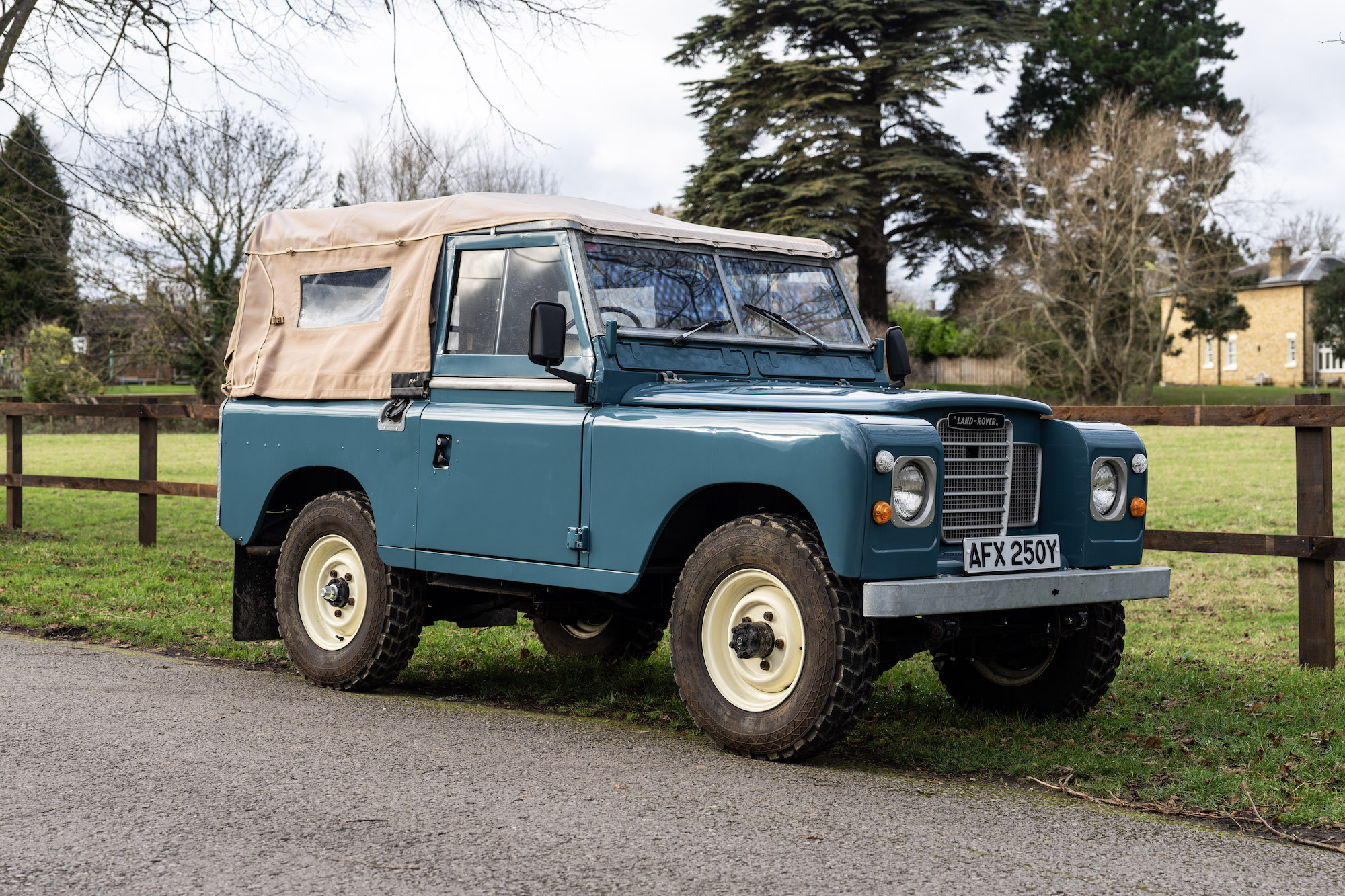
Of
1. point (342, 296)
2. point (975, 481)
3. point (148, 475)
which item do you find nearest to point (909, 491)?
point (975, 481)

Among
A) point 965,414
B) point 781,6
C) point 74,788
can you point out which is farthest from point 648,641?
point 781,6

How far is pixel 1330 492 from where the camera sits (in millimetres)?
7496

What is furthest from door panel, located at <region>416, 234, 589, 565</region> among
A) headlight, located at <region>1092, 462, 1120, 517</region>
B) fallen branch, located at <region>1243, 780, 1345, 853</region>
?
fallen branch, located at <region>1243, 780, 1345, 853</region>

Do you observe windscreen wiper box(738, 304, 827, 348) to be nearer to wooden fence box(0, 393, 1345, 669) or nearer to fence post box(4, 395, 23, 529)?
wooden fence box(0, 393, 1345, 669)

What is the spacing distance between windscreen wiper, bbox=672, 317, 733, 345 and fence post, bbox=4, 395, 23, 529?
36.3 ft

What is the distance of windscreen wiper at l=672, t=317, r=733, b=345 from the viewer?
6.51 meters

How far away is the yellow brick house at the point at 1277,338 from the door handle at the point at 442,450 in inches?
2739

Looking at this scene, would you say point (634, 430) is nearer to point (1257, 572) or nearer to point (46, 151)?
point (1257, 572)

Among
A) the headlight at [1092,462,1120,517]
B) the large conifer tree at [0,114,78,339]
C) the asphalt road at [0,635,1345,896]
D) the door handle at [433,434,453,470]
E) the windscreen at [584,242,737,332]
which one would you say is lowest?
the asphalt road at [0,635,1345,896]

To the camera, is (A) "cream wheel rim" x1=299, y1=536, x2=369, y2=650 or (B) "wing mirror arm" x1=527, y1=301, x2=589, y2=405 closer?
(B) "wing mirror arm" x1=527, y1=301, x2=589, y2=405

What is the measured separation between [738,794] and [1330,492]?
14.2 feet

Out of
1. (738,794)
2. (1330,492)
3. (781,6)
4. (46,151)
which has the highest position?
(781,6)

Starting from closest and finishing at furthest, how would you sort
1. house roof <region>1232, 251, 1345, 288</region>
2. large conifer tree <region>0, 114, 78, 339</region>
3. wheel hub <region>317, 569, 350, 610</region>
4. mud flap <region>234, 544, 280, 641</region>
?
wheel hub <region>317, 569, 350, 610</region> → mud flap <region>234, 544, 280, 641</region> → large conifer tree <region>0, 114, 78, 339</region> → house roof <region>1232, 251, 1345, 288</region>

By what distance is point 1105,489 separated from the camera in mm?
6141
